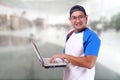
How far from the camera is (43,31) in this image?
3.06 metres

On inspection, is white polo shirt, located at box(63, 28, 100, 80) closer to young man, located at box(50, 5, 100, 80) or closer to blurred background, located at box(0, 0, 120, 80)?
young man, located at box(50, 5, 100, 80)

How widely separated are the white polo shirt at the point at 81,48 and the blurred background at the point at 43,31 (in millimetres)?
1638

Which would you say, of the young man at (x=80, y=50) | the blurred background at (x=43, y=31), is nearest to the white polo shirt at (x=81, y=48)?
the young man at (x=80, y=50)

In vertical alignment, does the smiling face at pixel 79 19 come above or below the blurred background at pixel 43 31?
above

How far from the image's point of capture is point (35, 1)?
3006mm

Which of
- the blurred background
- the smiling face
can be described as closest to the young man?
the smiling face

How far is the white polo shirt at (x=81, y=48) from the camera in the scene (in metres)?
1.21

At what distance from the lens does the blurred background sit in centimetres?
298

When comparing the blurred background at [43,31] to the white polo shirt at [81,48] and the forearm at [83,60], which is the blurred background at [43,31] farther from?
the forearm at [83,60]

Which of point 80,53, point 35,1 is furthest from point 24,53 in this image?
point 80,53

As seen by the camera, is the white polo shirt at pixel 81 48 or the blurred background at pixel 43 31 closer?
the white polo shirt at pixel 81 48

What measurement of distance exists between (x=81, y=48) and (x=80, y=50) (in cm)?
1

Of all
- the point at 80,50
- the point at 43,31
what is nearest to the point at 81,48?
the point at 80,50

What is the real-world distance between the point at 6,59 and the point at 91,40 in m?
2.02
